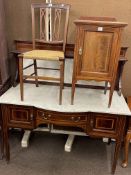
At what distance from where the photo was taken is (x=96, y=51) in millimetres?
1611

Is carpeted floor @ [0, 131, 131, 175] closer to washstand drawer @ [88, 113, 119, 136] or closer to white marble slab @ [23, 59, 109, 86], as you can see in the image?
washstand drawer @ [88, 113, 119, 136]

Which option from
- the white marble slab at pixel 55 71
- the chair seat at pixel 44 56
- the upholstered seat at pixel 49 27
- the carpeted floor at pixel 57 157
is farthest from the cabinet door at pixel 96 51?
the carpeted floor at pixel 57 157

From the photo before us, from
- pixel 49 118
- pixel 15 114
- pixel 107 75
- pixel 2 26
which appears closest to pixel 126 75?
pixel 107 75

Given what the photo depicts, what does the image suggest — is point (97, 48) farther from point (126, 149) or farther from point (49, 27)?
point (126, 149)

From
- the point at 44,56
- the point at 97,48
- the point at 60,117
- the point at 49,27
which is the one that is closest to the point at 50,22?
the point at 49,27

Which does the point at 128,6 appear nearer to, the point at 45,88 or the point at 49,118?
the point at 45,88

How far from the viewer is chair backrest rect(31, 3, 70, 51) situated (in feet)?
6.28

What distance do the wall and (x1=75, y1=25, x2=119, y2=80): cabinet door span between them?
1.70 ft

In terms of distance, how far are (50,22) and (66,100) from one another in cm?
76

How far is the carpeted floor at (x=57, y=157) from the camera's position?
197 centimetres

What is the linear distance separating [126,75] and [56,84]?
0.72m

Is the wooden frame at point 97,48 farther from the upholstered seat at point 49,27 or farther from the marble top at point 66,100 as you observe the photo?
the upholstered seat at point 49,27

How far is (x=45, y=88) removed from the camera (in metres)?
2.09

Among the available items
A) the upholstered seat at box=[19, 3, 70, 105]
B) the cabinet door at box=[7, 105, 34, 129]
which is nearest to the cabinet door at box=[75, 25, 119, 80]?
the upholstered seat at box=[19, 3, 70, 105]
